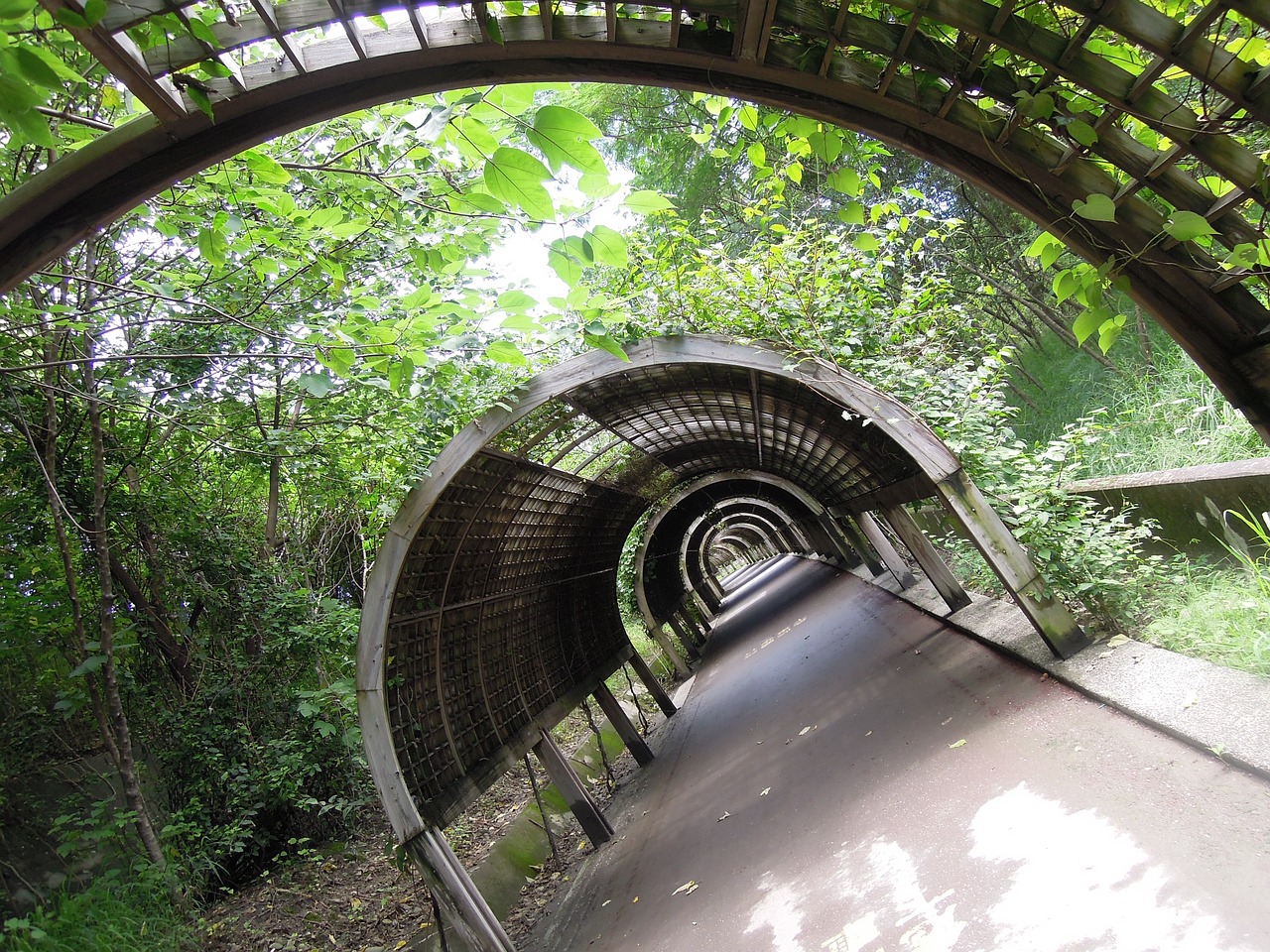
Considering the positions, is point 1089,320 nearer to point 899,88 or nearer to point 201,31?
point 899,88

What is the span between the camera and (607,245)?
1816mm

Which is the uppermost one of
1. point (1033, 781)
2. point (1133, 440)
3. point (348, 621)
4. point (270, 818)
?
point (348, 621)

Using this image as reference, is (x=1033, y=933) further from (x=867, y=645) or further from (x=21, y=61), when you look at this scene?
(x=867, y=645)

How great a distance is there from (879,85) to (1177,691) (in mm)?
3257

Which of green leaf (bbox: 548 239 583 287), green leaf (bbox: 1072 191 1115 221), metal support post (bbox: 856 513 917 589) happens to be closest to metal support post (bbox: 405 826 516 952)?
green leaf (bbox: 548 239 583 287)

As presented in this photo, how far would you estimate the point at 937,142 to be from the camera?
79.4 inches

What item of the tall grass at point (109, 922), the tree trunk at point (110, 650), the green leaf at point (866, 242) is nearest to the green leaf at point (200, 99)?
the green leaf at point (866, 242)

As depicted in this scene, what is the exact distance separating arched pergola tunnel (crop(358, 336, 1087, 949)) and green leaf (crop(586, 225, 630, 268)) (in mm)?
2567

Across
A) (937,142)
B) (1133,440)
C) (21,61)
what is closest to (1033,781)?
(937,142)

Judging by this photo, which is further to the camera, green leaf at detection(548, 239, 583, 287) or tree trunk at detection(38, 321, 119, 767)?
tree trunk at detection(38, 321, 119, 767)

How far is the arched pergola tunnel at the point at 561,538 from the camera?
189 inches

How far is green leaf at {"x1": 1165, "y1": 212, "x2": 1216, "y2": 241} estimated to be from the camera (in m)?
1.62

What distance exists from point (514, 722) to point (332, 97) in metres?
6.25

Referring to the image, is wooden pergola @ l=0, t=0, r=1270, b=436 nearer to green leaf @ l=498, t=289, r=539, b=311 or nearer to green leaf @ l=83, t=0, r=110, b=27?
green leaf @ l=83, t=0, r=110, b=27
